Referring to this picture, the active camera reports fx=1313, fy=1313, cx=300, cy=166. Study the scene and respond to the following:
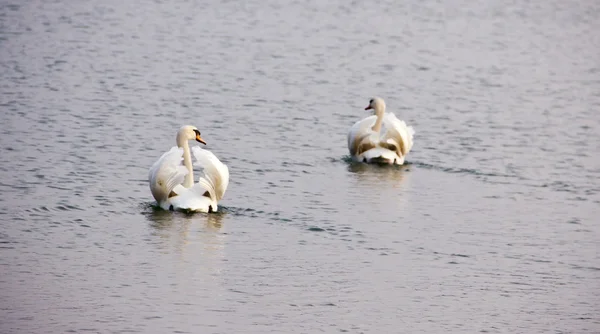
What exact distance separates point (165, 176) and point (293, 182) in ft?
8.47

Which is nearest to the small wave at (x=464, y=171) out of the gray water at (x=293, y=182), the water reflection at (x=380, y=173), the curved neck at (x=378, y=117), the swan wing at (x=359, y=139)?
the gray water at (x=293, y=182)

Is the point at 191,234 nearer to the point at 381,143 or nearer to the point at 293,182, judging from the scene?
the point at 293,182

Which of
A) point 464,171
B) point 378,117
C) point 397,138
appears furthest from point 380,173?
point 378,117

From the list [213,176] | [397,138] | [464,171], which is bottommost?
[213,176]

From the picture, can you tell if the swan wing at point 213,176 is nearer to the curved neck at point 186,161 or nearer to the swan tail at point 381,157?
the curved neck at point 186,161

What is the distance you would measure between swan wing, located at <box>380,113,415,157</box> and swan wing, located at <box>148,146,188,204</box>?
452 cm

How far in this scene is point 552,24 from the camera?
1479 inches

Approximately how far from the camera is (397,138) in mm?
19344

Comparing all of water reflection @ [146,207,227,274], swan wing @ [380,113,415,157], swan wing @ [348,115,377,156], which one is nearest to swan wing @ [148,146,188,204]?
water reflection @ [146,207,227,274]

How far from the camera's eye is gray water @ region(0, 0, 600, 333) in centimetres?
1234

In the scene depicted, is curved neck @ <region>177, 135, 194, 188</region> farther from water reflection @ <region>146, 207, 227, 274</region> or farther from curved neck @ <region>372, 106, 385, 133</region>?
curved neck @ <region>372, 106, 385, 133</region>

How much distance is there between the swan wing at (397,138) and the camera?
760 inches

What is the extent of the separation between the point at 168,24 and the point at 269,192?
17130 mm

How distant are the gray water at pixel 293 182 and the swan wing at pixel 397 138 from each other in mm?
311
